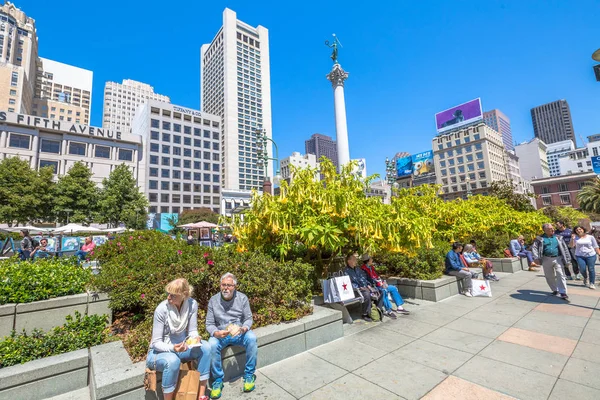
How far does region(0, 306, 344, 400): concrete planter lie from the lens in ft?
9.91

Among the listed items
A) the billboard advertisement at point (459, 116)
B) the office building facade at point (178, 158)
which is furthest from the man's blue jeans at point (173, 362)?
the billboard advertisement at point (459, 116)

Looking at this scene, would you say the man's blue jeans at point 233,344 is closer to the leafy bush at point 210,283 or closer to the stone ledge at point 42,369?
the leafy bush at point 210,283

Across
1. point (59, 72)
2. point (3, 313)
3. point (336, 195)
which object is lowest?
point (3, 313)

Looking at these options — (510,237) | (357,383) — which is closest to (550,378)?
(357,383)

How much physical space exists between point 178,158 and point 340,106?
56676 millimetres

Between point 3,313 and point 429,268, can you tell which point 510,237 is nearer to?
point 429,268

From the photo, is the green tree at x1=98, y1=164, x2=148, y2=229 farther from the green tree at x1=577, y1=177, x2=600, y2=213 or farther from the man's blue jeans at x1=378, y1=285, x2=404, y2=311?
the green tree at x1=577, y1=177, x2=600, y2=213

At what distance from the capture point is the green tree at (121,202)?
113 ft

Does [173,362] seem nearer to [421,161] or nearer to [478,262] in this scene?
[478,262]

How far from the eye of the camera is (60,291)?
479 centimetres

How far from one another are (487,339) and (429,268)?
3.32 metres

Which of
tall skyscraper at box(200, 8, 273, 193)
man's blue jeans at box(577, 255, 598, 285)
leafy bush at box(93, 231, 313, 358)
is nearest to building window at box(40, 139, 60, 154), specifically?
tall skyscraper at box(200, 8, 273, 193)

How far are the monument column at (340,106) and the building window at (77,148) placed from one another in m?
56.3

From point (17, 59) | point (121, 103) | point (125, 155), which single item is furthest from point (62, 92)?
point (125, 155)
